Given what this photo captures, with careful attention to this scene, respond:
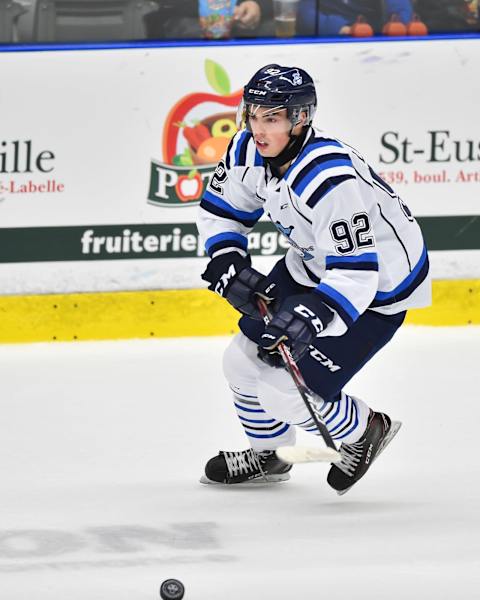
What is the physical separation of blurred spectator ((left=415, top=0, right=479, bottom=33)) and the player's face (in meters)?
2.30

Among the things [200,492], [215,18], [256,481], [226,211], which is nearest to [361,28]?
[215,18]

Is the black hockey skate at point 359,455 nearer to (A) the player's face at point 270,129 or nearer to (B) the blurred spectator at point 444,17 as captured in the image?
(A) the player's face at point 270,129

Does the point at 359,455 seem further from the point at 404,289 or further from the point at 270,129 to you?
the point at 270,129

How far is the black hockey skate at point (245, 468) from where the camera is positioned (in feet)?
10.8

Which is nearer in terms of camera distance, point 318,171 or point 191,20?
point 318,171

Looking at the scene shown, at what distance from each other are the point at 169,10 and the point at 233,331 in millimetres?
1205

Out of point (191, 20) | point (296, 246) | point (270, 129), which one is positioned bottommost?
point (296, 246)

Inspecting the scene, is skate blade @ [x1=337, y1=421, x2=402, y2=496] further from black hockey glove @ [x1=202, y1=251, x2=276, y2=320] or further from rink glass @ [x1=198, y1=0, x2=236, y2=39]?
rink glass @ [x1=198, y1=0, x2=236, y2=39]

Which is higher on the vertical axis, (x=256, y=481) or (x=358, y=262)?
(x=358, y=262)

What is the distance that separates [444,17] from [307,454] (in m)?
2.69

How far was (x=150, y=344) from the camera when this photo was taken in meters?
4.90

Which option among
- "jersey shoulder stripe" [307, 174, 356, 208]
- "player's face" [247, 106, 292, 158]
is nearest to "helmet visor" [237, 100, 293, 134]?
"player's face" [247, 106, 292, 158]

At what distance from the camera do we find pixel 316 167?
9.53ft

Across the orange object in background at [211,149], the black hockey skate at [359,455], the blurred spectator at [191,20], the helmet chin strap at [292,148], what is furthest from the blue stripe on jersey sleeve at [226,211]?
the blurred spectator at [191,20]
